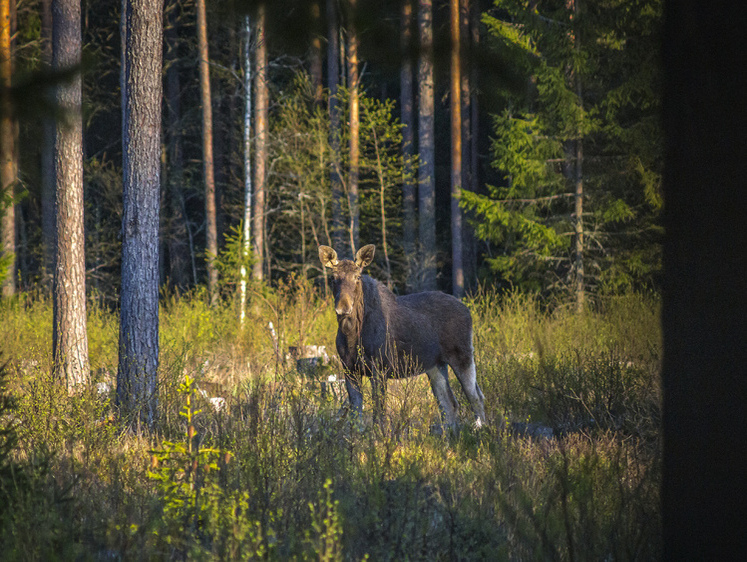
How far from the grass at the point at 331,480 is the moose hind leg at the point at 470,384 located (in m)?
0.18

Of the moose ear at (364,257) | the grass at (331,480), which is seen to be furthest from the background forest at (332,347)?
the moose ear at (364,257)

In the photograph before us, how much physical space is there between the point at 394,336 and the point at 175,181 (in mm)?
21507

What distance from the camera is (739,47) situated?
240 centimetres

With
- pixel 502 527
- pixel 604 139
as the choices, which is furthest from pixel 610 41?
pixel 502 527

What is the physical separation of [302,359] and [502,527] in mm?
7299

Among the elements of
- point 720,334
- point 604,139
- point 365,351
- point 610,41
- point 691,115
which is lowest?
point 365,351

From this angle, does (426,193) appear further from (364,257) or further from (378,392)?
(378,392)

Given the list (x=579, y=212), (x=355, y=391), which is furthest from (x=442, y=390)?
(x=579, y=212)

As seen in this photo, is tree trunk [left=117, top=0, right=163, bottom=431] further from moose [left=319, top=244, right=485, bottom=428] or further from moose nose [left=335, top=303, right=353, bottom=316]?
moose nose [left=335, top=303, right=353, bottom=316]

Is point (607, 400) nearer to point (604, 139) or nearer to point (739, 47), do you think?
point (739, 47)

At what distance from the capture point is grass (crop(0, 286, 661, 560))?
3578mm

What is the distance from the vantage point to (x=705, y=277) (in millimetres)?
2531

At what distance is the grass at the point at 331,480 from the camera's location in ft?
11.7

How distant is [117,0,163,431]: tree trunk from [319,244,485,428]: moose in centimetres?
200
